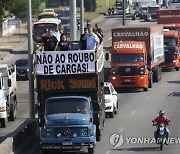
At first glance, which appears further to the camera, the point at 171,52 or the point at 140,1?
the point at 140,1

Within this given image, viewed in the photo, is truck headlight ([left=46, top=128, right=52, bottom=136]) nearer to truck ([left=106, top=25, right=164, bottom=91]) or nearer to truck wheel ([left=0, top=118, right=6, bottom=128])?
truck wheel ([left=0, top=118, right=6, bottom=128])

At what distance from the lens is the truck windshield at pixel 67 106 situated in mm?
30297

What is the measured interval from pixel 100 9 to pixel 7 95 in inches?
4085

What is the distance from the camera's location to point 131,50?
5184cm

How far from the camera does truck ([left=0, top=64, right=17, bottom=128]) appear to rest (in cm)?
3812

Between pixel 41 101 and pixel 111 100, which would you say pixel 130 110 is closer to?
pixel 111 100

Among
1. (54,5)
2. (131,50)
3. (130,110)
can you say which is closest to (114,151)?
(130,110)

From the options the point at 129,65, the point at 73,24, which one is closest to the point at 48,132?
the point at 73,24

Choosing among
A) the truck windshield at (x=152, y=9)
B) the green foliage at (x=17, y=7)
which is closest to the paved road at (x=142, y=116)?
the green foliage at (x=17, y=7)

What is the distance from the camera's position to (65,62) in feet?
105

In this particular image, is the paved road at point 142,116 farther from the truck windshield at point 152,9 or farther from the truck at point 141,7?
the truck at point 141,7

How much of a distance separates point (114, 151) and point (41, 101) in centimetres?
320

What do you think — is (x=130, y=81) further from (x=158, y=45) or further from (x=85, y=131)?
(x=85, y=131)

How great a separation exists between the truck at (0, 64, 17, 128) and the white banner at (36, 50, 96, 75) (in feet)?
20.8
